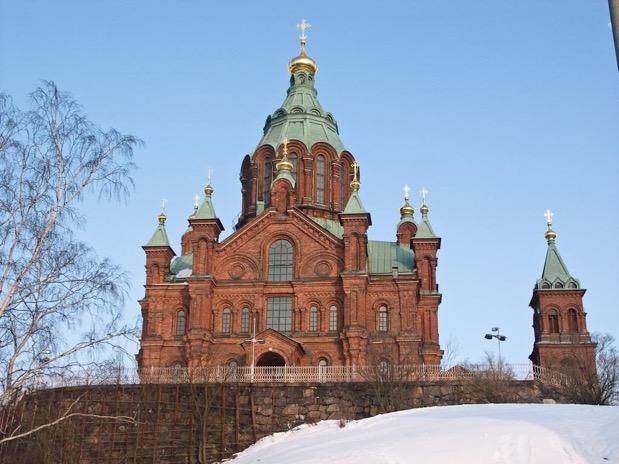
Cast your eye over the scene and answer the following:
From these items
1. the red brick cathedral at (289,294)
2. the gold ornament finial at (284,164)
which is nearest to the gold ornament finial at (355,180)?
the red brick cathedral at (289,294)

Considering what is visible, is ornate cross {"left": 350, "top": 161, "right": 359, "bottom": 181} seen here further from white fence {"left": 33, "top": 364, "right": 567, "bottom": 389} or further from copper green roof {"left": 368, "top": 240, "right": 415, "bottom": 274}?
white fence {"left": 33, "top": 364, "right": 567, "bottom": 389}

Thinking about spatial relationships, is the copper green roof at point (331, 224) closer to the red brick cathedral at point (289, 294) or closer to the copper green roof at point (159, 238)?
the red brick cathedral at point (289, 294)

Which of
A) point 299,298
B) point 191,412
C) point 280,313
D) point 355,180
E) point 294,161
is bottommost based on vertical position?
point 191,412

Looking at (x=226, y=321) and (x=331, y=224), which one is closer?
(x=226, y=321)

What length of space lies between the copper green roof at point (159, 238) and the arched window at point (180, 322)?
4896 millimetres

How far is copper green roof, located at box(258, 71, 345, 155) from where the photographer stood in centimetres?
5759

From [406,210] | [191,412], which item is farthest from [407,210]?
[191,412]

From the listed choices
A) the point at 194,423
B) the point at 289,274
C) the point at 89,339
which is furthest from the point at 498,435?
the point at 289,274

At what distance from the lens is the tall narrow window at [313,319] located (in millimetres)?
46656

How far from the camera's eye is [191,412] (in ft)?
98.2

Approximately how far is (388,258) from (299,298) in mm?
7437

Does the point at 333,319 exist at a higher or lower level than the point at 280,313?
lower

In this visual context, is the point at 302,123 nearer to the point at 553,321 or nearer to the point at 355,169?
the point at 355,169

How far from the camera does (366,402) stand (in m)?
31.2
